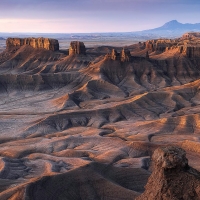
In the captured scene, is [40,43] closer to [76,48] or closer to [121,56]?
[76,48]

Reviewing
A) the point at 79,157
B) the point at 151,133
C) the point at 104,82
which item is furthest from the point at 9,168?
the point at 104,82

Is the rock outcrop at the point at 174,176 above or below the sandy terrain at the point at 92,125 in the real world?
above

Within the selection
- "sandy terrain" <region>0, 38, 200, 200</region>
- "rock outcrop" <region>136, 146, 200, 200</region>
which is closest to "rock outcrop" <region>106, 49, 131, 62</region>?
"sandy terrain" <region>0, 38, 200, 200</region>

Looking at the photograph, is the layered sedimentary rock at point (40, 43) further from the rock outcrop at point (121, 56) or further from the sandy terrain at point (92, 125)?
the rock outcrop at point (121, 56)

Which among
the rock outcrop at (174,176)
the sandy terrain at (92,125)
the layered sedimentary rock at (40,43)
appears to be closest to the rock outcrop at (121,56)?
the sandy terrain at (92,125)

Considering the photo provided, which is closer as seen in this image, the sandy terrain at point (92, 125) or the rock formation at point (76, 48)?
the sandy terrain at point (92, 125)

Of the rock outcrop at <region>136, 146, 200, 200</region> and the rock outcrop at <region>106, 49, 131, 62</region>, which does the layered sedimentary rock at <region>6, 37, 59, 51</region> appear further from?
the rock outcrop at <region>136, 146, 200, 200</region>

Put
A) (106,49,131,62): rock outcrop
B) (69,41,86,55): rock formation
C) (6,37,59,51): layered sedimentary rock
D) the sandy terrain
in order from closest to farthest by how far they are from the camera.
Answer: the sandy terrain, (106,49,131,62): rock outcrop, (69,41,86,55): rock formation, (6,37,59,51): layered sedimentary rock
